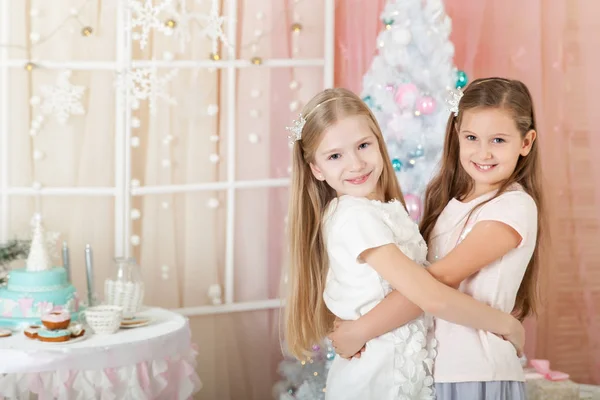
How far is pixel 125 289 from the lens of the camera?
313 centimetres

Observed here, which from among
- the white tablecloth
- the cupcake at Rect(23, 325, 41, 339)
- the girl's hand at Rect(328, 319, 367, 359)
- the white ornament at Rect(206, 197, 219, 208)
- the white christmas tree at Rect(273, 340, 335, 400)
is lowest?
Answer: the white christmas tree at Rect(273, 340, 335, 400)

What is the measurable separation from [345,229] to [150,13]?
73.4 inches

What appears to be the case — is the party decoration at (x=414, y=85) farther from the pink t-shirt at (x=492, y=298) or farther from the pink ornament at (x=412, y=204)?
the pink t-shirt at (x=492, y=298)

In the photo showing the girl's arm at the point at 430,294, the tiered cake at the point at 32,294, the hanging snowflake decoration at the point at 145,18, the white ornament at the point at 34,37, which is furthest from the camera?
the hanging snowflake decoration at the point at 145,18

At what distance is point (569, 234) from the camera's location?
4113 millimetres

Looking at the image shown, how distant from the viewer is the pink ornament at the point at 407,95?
11.0 feet

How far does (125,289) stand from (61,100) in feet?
2.89

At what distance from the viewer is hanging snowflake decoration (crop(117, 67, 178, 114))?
11.6ft

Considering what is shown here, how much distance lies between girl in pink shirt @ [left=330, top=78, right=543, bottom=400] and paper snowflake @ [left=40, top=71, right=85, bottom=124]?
5.94 ft

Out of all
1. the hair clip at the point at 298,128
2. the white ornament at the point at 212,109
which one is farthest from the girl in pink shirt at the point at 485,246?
the white ornament at the point at 212,109

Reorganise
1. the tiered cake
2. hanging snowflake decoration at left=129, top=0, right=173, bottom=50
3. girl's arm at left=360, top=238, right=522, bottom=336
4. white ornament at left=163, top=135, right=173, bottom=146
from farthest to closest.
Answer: white ornament at left=163, top=135, right=173, bottom=146 → hanging snowflake decoration at left=129, top=0, right=173, bottom=50 → the tiered cake → girl's arm at left=360, top=238, right=522, bottom=336

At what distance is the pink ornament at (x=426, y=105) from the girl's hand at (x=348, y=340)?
1437 mm

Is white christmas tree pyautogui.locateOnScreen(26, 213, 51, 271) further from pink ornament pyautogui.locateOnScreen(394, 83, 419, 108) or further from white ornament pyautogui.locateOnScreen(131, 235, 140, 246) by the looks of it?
pink ornament pyautogui.locateOnScreen(394, 83, 419, 108)

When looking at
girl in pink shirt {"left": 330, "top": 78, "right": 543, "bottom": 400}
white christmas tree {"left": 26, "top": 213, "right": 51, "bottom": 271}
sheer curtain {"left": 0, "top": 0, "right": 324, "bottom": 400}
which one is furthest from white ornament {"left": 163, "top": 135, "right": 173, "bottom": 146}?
girl in pink shirt {"left": 330, "top": 78, "right": 543, "bottom": 400}
